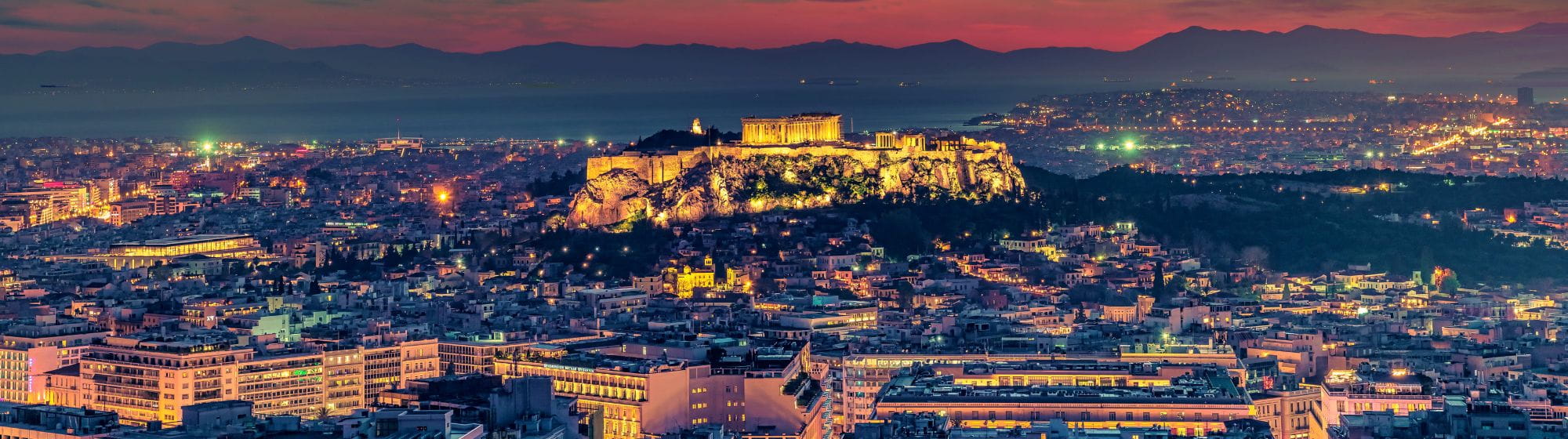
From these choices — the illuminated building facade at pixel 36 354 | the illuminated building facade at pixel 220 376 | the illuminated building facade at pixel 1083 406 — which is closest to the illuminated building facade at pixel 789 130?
the illuminated building facade at pixel 36 354

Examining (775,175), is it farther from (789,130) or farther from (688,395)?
(688,395)

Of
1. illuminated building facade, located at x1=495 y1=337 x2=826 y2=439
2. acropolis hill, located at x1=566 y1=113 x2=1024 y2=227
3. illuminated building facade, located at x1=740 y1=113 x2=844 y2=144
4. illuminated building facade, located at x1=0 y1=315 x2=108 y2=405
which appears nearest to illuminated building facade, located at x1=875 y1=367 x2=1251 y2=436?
illuminated building facade, located at x1=495 y1=337 x2=826 y2=439

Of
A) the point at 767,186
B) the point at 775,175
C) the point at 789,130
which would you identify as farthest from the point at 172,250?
the point at 789,130

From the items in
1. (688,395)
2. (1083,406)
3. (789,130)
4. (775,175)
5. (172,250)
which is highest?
(789,130)

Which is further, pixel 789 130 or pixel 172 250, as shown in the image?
pixel 789 130

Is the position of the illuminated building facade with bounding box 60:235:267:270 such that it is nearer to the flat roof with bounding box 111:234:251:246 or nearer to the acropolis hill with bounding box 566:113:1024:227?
the flat roof with bounding box 111:234:251:246

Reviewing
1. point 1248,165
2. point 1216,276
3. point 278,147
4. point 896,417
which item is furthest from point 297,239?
point 278,147
